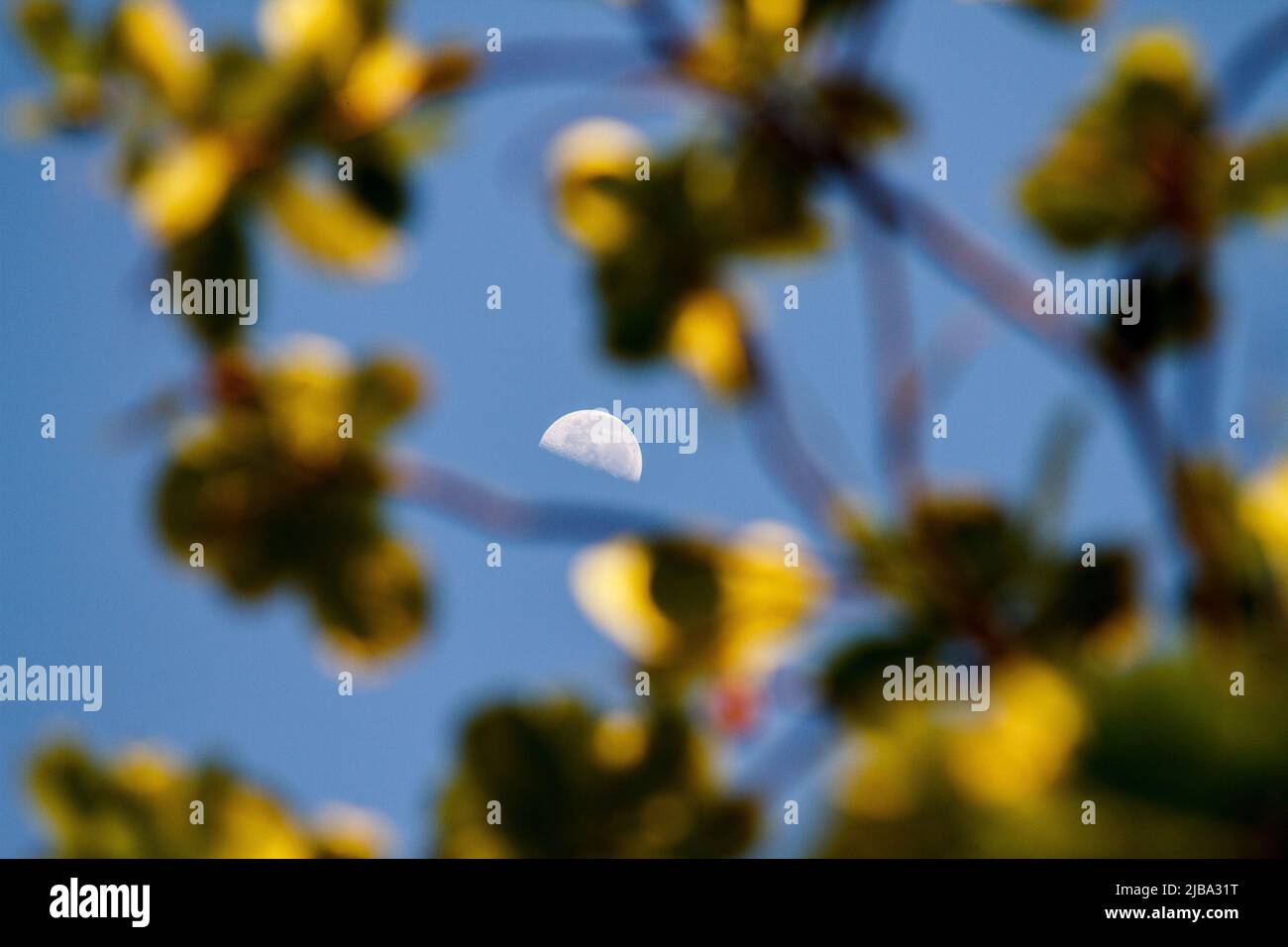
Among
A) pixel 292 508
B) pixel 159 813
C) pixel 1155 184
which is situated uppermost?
pixel 1155 184

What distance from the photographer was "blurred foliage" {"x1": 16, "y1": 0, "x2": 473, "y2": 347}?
1051 millimetres

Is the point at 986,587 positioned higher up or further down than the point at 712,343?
further down

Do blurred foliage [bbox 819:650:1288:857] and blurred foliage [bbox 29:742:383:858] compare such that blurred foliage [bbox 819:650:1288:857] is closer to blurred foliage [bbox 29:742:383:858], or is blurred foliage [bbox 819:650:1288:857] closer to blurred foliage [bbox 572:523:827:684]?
blurred foliage [bbox 572:523:827:684]

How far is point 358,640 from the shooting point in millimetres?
1151

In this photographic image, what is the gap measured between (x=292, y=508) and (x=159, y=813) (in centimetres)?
35

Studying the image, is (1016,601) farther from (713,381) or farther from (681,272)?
(681,272)

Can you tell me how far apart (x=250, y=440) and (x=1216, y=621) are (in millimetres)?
937

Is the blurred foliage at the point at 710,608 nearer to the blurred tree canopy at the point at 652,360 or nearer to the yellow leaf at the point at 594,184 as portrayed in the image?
the blurred tree canopy at the point at 652,360

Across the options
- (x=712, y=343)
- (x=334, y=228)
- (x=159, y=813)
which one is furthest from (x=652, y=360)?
(x=159, y=813)

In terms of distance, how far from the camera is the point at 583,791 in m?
0.91

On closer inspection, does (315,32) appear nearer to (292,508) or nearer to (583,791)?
(292,508)

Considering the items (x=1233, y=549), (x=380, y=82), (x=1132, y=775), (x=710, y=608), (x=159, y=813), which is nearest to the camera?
(x=1132, y=775)
